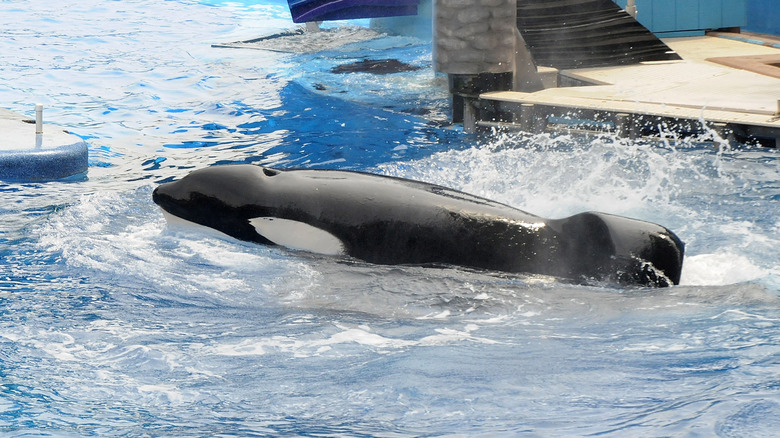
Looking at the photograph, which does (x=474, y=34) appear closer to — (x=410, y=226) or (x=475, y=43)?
(x=475, y=43)

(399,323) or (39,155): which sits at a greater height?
(39,155)

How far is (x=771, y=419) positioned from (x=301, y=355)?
5.59 feet

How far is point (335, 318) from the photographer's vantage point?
3973 mm

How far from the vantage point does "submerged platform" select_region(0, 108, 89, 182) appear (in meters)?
7.00

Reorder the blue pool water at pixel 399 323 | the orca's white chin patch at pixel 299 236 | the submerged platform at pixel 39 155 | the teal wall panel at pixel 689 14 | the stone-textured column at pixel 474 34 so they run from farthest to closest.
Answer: the teal wall panel at pixel 689 14, the stone-textured column at pixel 474 34, the submerged platform at pixel 39 155, the orca's white chin patch at pixel 299 236, the blue pool water at pixel 399 323

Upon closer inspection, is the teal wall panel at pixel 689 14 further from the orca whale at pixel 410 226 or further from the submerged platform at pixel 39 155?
the orca whale at pixel 410 226

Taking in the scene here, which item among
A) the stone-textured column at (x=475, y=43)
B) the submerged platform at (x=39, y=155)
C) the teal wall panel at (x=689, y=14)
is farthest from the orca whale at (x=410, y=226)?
the teal wall panel at (x=689, y=14)

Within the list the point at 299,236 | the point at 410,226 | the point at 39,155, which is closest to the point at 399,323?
the point at 410,226

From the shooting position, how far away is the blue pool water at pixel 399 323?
3.05 metres

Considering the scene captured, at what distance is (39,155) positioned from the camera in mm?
7074

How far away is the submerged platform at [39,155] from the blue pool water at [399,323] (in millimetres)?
184

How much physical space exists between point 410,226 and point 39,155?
3.98m

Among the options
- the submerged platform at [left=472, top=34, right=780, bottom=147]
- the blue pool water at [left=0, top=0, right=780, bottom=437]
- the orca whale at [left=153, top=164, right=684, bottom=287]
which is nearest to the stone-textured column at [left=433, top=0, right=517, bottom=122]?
the submerged platform at [left=472, top=34, right=780, bottom=147]

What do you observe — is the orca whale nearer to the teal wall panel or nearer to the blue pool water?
the blue pool water
